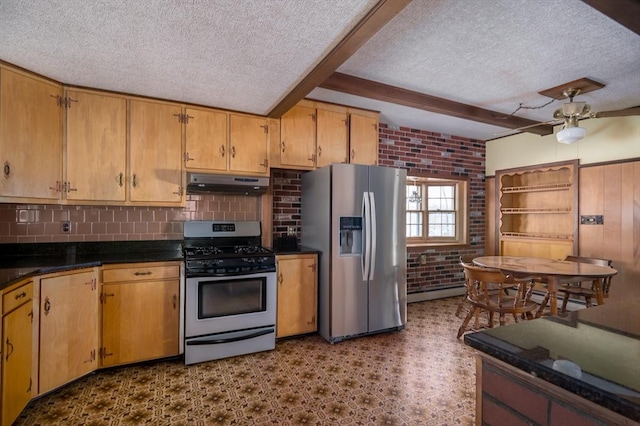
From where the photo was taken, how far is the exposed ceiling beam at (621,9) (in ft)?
5.59

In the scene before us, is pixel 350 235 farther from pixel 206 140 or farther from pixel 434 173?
pixel 434 173

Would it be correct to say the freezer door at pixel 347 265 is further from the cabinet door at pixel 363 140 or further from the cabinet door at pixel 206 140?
the cabinet door at pixel 206 140

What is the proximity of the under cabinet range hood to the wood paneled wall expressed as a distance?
13.7ft

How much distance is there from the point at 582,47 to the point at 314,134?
7.91ft

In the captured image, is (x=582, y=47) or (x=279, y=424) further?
(x=582, y=47)

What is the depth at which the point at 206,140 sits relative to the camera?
3.16m

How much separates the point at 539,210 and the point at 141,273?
5.23 meters

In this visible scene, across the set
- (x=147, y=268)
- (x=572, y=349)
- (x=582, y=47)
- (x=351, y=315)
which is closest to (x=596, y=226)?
(x=582, y=47)

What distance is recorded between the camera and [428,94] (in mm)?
3424

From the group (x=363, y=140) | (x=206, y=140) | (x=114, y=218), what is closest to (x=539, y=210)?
(x=363, y=140)

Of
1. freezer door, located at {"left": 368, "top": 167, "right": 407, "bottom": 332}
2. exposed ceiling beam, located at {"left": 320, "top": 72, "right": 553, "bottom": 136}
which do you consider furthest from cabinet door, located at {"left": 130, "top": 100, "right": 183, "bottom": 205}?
freezer door, located at {"left": 368, "top": 167, "right": 407, "bottom": 332}

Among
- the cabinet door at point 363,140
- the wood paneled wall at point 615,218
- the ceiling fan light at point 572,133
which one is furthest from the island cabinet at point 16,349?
the wood paneled wall at point 615,218

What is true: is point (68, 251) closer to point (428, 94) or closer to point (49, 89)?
point (49, 89)

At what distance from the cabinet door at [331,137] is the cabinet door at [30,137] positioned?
7.85 ft
